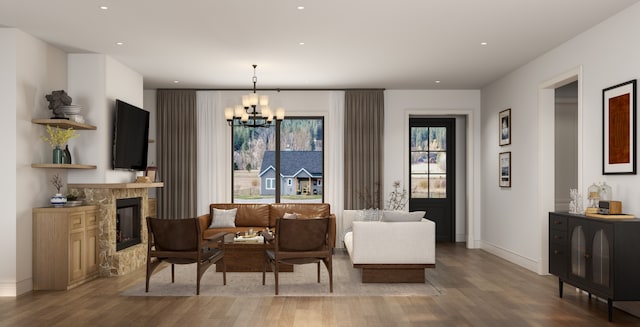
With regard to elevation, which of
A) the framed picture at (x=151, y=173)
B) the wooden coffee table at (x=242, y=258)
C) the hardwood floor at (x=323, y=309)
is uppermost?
the framed picture at (x=151, y=173)

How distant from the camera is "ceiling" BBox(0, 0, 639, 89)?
5.02 m

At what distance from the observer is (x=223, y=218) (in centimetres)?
886

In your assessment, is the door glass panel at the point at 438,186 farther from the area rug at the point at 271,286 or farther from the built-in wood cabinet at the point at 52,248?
the built-in wood cabinet at the point at 52,248

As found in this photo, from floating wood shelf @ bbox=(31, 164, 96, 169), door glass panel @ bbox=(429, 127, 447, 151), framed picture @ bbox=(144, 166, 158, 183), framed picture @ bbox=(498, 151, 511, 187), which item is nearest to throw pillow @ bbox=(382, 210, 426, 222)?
framed picture @ bbox=(498, 151, 511, 187)

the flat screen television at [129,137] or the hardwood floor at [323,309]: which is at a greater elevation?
the flat screen television at [129,137]

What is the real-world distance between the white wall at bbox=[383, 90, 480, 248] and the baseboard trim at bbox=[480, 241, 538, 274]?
461 mm

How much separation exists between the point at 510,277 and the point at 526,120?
7.34ft

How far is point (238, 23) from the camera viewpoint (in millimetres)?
5562

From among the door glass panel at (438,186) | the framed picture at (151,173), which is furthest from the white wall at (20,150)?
the door glass panel at (438,186)

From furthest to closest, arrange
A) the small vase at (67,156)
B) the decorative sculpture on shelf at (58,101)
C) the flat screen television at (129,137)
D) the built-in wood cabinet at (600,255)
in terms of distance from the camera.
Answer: the flat screen television at (129,137), the small vase at (67,156), the decorative sculpture on shelf at (58,101), the built-in wood cabinet at (600,255)

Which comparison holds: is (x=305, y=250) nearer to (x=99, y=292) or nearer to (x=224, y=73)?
(x=99, y=292)

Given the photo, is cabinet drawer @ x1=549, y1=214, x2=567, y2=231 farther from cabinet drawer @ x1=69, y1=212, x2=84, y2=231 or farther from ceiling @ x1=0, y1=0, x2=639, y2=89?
cabinet drawer @ x1=69, y1=212, x2=84, y2=231

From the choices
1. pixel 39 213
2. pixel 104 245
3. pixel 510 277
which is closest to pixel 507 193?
pixel 510 277

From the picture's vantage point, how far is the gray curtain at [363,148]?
9555 mm
